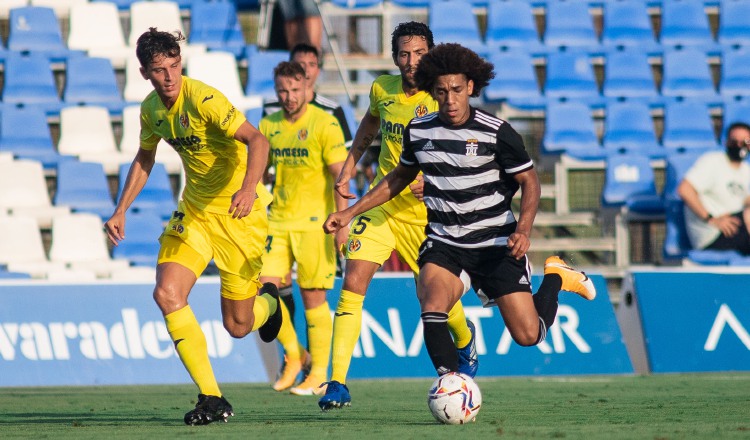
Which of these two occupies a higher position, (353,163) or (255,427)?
(353,163)

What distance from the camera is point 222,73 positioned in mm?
14375

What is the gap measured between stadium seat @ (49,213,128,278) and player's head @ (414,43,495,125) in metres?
7.31

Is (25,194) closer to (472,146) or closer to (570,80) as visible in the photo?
(570,80)

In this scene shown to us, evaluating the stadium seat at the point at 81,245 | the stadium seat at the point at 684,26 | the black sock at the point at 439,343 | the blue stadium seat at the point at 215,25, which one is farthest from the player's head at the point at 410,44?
the stadium seat at the point at 684,26

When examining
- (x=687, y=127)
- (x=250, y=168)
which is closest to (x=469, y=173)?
(x=250, y=168)

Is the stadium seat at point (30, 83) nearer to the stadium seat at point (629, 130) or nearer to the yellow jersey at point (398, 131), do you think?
the stadium seat at point (629, 130)

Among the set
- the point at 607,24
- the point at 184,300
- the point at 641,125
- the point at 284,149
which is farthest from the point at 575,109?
the point at 184,300

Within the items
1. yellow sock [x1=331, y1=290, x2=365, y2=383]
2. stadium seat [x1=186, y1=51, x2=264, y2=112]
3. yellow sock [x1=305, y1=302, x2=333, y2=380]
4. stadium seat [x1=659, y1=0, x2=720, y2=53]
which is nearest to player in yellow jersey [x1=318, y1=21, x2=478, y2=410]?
yellow sock [x1=331, y1=290, x2=365, y2=383]

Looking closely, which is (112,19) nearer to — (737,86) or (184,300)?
(737,86)

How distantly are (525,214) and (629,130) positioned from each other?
841 centimetres

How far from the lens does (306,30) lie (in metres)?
14.4

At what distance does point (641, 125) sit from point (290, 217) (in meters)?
6.27

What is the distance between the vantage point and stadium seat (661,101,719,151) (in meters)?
14.2

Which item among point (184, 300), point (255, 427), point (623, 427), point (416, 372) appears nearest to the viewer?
point (623, 427)
